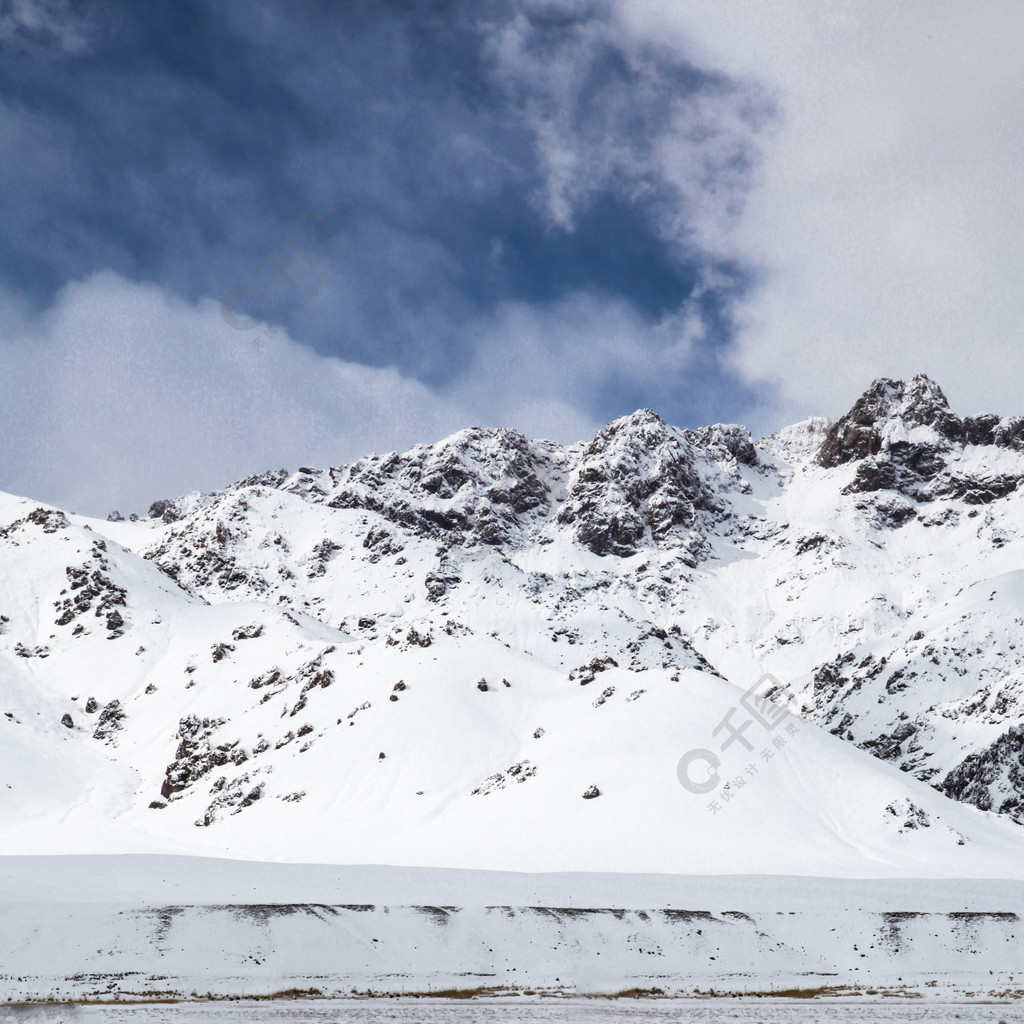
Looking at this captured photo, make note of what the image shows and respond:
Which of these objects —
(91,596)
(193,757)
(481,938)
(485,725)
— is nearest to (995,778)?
(485,725)

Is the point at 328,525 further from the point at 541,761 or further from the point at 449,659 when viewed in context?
the point at 541,761

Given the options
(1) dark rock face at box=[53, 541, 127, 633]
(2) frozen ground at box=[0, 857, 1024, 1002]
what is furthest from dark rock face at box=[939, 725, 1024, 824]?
(1) dark rock face at box=[53, 541, 127, 633]

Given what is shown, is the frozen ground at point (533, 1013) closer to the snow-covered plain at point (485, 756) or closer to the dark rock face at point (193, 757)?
the snow-covered plain at point (485, 756)

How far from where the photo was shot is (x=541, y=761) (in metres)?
74.1

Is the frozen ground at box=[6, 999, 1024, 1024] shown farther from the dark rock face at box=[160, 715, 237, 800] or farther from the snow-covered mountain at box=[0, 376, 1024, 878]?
the dark rock face at box=[160, 715, 237, 800]

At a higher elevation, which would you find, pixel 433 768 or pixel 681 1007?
pixel 433 768

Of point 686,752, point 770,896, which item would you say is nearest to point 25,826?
point 686,752

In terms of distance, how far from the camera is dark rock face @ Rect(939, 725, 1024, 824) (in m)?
77.8

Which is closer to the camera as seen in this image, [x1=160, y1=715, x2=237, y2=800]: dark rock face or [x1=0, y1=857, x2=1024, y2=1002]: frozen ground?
[x1=0, y1=857, x2=1024, y2=1002]: frozen ground

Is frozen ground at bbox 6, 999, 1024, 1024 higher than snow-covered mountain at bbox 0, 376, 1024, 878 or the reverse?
the reverse

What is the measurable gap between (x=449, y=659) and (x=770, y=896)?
55.2 metres

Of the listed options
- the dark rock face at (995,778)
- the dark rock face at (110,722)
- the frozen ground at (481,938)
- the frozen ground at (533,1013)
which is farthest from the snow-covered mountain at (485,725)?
the frozen ground at (533,1013)

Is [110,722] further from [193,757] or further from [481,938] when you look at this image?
[481,938]

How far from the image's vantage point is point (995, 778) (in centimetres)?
8075
